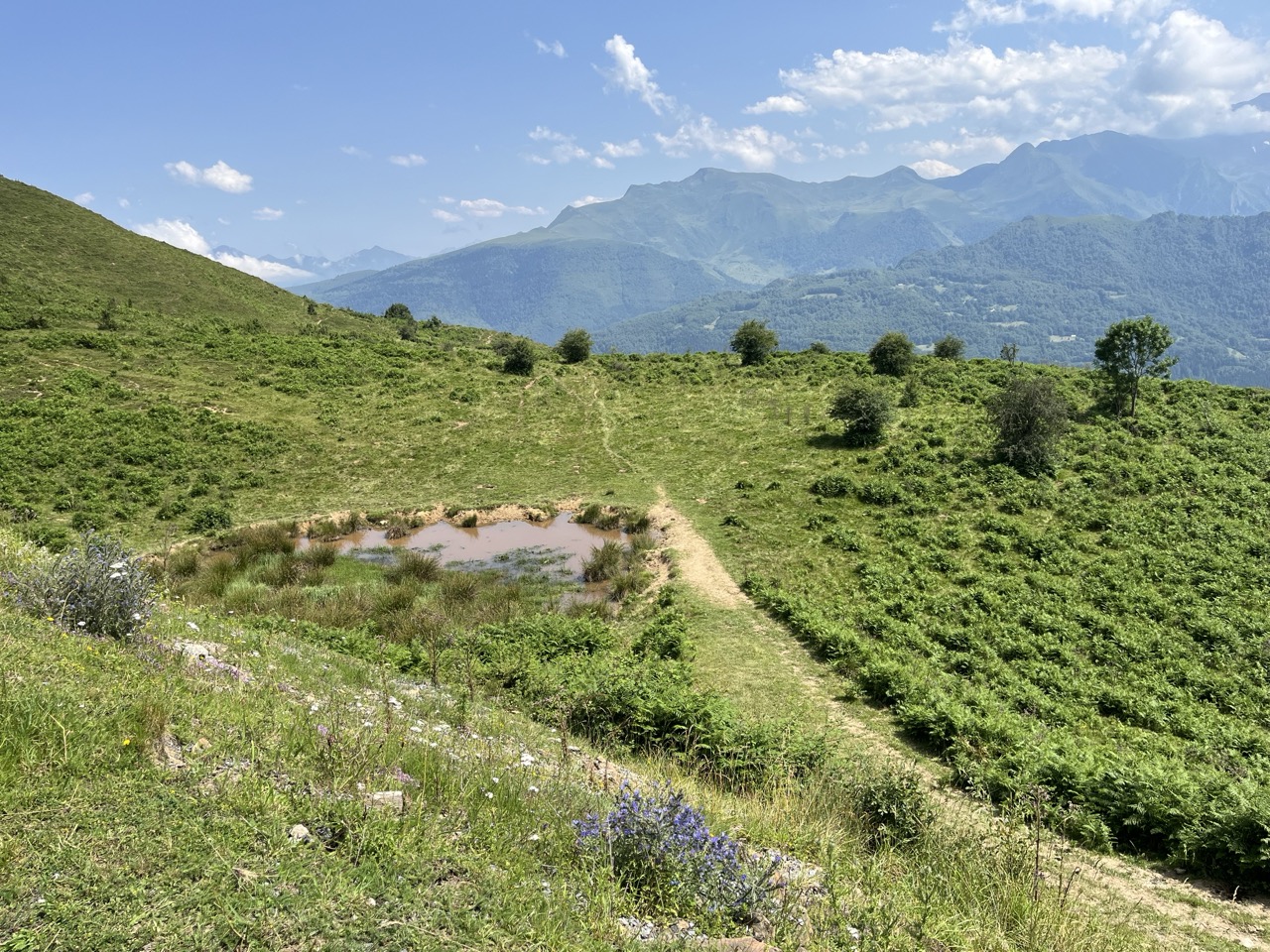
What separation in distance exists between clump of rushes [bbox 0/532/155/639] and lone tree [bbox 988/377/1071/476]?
28.2 m

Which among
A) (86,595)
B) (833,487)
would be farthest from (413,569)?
(833,487)

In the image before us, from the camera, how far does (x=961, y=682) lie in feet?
42.3

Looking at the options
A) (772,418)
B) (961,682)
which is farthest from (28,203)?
(961,682)

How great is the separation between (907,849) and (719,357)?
47.2 meters

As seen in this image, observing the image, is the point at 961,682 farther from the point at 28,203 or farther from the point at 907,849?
the point at 28,203

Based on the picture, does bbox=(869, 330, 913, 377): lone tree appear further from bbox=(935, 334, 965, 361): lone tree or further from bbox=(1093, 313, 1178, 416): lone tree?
bbox=(1093, 313, 1178, 416): lone tree

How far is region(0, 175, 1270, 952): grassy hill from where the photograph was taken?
3910 millimetres

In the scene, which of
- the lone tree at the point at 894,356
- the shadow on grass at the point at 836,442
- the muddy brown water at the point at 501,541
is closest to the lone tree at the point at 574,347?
the lone tree at the point at 894,356

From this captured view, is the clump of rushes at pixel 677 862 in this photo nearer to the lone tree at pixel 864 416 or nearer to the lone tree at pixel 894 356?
the lone tree at pixel 864 416

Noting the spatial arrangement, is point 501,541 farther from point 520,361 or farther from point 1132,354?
point 1132,354

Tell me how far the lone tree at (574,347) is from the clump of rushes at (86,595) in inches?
1758

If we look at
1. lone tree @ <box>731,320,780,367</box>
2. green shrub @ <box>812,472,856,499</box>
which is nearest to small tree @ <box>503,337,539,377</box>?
lone tree @ <box>731,320,780,367</box>

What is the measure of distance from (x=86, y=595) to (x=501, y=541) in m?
16.5

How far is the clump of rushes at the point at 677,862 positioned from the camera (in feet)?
13.9
